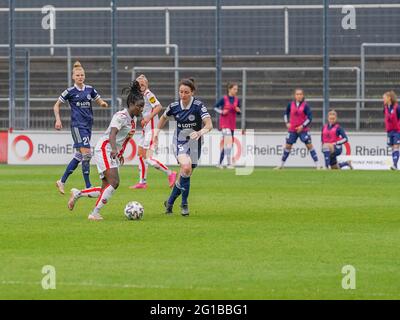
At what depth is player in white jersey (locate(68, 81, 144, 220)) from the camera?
15.4m

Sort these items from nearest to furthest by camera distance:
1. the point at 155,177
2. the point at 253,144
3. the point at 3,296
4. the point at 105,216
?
the point at 3,296 → the point at 105,216 → the point at 155,177 → the point at 253,144

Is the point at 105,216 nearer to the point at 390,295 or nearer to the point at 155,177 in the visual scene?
the point at 390,295

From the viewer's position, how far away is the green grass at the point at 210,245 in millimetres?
10117

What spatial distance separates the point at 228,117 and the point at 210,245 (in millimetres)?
18987

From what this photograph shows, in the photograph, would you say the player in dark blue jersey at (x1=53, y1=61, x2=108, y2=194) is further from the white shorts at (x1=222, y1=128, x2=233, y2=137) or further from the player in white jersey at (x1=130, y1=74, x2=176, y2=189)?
the white shorts at (x1=222, y1=128, x2=233, y2=137)

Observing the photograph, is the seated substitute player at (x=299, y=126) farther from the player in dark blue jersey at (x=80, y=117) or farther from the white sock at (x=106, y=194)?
the white sock at (x=106, y=194)

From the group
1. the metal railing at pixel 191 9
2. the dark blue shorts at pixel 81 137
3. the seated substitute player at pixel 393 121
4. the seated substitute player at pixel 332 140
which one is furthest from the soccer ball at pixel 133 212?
the metal railing at pixel 191 9

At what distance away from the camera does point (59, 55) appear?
37.7 metres

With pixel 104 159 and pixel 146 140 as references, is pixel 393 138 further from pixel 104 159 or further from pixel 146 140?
pixel 104 159

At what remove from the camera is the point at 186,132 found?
16.7 meters

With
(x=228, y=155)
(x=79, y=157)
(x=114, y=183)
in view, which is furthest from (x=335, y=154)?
(x=114, y=183)

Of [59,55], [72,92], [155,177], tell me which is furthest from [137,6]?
[72,92]

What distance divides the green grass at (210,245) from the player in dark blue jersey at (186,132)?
39 centimetres
